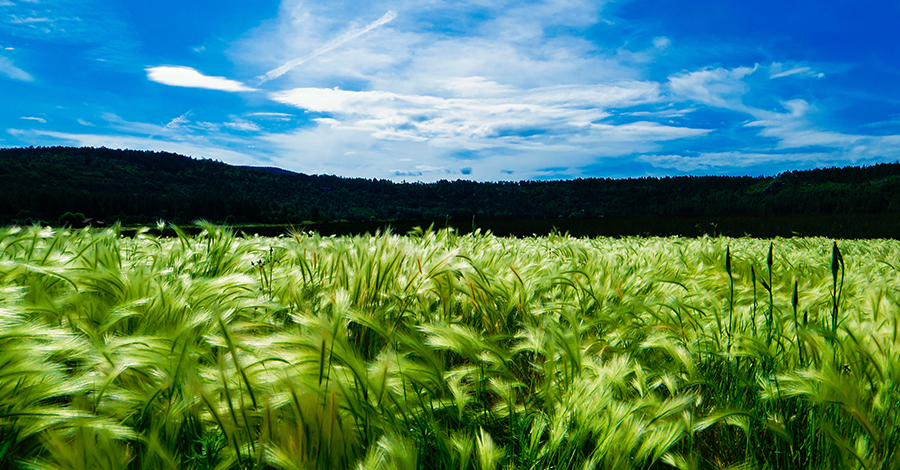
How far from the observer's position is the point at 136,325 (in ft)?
5.24

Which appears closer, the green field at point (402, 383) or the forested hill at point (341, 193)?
the green field at point (402, 383)

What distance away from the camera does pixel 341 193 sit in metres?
120

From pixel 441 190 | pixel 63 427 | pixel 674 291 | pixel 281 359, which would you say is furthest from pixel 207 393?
pixel 441 190

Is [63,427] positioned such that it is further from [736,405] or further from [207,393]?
[736,405]

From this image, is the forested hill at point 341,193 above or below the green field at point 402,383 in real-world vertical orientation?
above

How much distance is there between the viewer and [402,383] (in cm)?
124

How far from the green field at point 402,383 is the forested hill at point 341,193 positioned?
7687 centimetres

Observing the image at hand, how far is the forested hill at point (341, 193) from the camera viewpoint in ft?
270

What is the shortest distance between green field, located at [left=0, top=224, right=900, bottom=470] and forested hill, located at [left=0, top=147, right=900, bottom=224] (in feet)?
252

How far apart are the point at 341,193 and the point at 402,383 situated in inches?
4873

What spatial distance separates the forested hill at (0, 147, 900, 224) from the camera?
8225 cm

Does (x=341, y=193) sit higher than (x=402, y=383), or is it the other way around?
(x=341, y=193)

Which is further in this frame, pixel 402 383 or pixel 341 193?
pixel 341 193

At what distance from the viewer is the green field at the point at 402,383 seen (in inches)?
40.0
